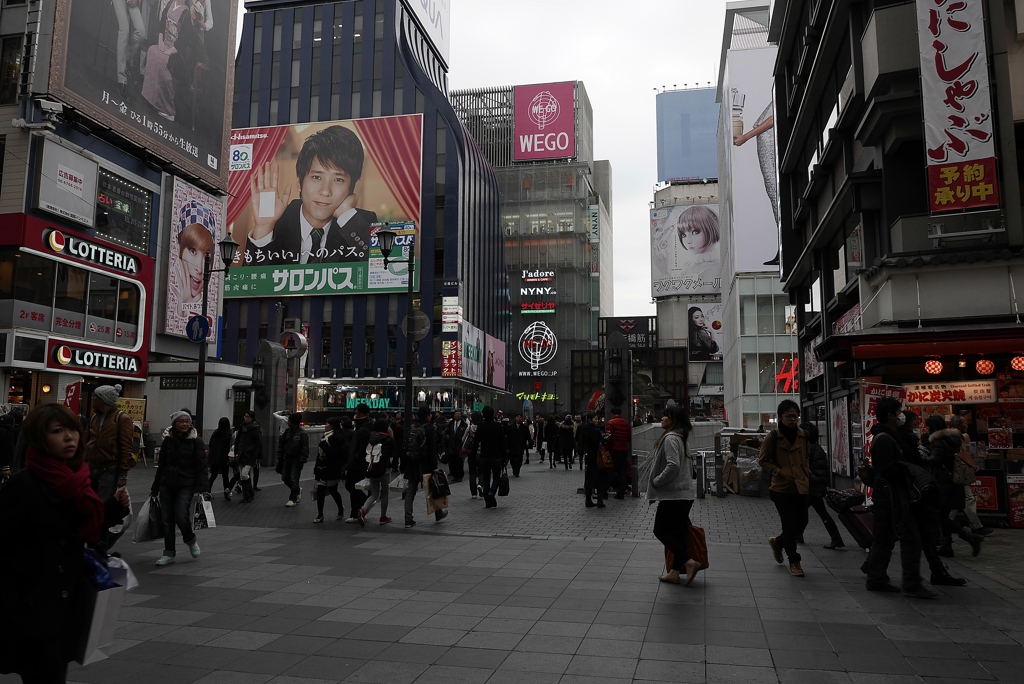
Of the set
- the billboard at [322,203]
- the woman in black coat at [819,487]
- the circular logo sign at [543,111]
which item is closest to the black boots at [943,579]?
the woman in black coat at [819,487]

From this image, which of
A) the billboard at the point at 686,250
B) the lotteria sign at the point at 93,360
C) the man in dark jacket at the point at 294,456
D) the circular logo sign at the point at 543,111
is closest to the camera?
the man in dark jacket at the point at 294,456

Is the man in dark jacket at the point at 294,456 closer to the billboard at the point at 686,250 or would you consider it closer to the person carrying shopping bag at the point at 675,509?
the person carrying shopping bag at the point at 675,509

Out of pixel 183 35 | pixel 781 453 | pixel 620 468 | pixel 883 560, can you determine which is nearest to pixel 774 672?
pixel 883 560

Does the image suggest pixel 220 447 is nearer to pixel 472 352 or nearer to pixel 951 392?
pixel 951 392

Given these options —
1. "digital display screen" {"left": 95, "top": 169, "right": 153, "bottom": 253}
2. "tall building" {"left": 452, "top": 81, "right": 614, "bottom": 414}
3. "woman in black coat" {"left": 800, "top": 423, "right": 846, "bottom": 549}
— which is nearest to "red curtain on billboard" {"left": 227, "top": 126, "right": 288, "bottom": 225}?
"digital display screen" {"left": 95, "top": 169, "right": 153, "bottom": 253}

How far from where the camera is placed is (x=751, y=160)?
53.0 m

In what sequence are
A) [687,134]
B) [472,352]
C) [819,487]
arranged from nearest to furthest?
[819,487]
[472,352]
[687,134]

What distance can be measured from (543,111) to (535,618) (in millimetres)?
102327

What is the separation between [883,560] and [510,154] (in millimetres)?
108540

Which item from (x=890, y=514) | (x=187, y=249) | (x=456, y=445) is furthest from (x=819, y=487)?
(x=187, y=249)

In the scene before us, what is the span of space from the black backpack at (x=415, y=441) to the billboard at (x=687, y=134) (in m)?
117

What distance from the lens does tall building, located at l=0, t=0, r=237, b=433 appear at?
2573cm

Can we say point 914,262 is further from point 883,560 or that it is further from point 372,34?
point 372,34

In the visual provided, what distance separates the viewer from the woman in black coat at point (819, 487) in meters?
9.88
